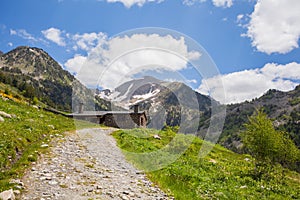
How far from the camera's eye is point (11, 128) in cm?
1820

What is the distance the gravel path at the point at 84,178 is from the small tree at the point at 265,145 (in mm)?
11456

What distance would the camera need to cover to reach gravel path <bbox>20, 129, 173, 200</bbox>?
10344 millimetres

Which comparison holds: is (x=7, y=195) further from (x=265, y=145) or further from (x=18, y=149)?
(x=265, y=145)

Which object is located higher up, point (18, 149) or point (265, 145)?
point (265, 145)

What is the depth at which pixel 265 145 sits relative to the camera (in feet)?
72.5

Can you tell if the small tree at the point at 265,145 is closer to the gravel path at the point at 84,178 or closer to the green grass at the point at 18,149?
the gravel path at the point at 84,178

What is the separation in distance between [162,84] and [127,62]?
10.9 feet

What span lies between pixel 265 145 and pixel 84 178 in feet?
51.1

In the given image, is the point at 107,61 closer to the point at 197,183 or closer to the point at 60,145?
the point at 60,145

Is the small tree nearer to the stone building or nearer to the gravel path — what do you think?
the gravel path

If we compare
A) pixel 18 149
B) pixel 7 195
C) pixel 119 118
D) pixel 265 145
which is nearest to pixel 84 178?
pixel 7 195

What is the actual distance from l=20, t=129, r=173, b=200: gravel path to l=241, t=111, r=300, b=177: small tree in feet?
37.6

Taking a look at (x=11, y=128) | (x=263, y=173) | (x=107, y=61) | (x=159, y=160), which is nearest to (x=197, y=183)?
(x=159, y=160)

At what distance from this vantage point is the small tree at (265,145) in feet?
72.1
